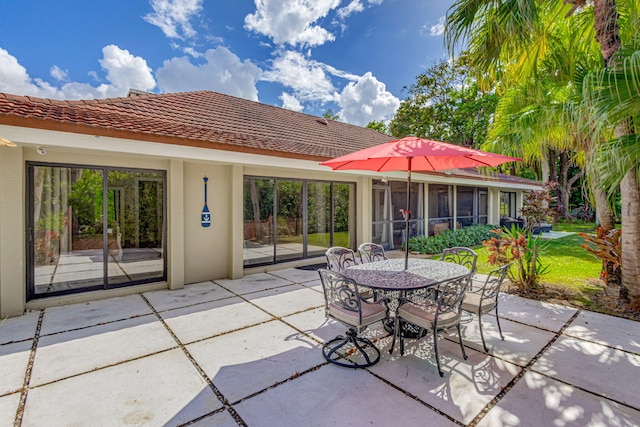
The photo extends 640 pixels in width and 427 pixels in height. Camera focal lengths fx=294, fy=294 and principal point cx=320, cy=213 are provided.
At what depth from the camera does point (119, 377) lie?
3.31m

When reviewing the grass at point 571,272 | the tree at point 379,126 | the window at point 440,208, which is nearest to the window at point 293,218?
the grass at point 571,272

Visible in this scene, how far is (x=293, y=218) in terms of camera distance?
8852 mm

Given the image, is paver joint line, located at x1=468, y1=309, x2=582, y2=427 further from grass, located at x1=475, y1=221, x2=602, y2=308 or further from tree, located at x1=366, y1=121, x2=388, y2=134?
tree, located at x1=366, y1=121, x2=388, y2=134

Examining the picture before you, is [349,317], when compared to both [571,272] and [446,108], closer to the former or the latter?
[571,272]

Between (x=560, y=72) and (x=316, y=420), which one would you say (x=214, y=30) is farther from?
(x=316, y=420)

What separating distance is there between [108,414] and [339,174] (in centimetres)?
811

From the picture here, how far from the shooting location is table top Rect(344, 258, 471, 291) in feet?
12.1

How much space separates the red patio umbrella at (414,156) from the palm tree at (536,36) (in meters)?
2.16

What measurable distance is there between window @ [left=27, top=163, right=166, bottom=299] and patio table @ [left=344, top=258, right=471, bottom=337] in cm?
495

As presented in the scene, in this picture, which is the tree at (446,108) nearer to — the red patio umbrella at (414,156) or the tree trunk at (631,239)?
the tree trunk at (631,239)

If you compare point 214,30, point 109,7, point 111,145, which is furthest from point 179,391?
point 214,30

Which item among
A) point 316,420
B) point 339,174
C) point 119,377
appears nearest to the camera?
point 316,420

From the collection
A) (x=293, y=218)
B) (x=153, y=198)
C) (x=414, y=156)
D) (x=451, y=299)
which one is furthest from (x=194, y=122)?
(x=451, y=299)

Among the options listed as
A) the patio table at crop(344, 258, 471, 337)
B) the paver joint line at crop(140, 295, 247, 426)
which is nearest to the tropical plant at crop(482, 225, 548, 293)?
the patio table at crop(344, 258, 471, 337)
